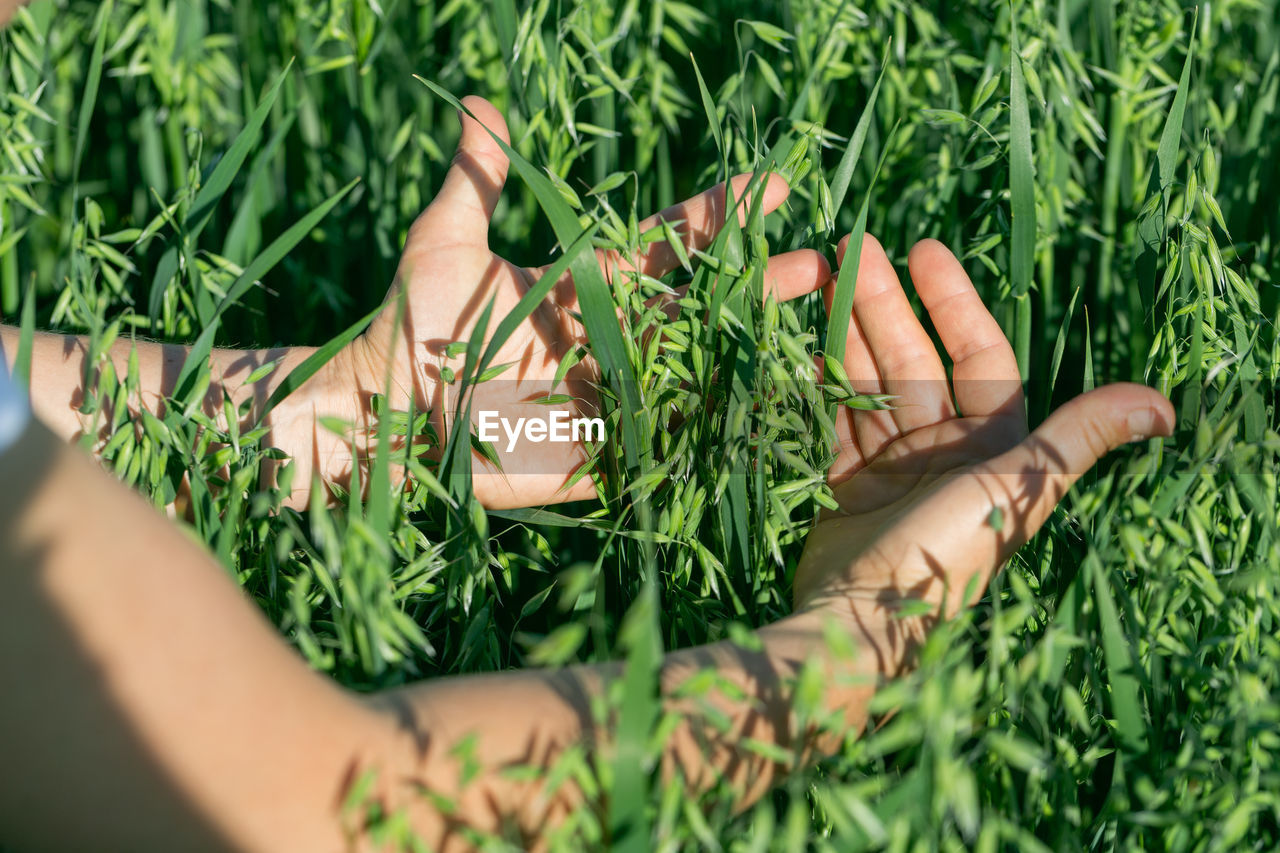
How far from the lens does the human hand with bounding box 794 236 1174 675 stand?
0.91m

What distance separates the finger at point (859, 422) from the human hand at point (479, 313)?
232 mm

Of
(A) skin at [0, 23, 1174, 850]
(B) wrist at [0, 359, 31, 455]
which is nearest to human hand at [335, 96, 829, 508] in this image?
(A) skin at [0, 23, 1174, 850]

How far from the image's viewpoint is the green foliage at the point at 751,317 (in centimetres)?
79

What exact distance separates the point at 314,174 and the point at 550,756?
129 cm

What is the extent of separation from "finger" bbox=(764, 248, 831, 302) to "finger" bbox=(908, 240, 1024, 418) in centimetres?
15

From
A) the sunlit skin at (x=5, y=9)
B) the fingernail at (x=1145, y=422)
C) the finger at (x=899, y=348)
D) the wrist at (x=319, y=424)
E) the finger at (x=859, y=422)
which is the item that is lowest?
the wrist at (x=319, y=424)

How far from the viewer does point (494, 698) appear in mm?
737

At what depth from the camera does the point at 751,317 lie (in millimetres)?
1071

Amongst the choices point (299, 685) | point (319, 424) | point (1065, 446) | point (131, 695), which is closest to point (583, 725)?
point (299, 685)

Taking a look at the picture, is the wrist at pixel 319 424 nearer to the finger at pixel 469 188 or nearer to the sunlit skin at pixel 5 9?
the finger at pixel 469 188

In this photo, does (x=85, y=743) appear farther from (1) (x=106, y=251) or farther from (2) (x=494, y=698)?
(1) (x=106, y=251)

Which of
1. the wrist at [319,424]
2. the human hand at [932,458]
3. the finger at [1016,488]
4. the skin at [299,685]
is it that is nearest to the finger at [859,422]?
the human hand at [932,458]

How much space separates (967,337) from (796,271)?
0.25 meters

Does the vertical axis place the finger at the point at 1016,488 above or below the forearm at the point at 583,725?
above
